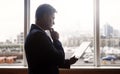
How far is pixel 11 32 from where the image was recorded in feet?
12.3

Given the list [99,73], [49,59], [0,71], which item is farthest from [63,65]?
[0,71]

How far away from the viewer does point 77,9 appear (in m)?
3.71

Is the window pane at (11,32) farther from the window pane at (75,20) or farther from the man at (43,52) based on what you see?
the man at (43,52)

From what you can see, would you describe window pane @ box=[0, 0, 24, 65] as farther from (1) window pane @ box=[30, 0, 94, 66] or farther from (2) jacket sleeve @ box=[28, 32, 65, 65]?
(2) jacket sleeve @ box=[28, 32, 65, 65]

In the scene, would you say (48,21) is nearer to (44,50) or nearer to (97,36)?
(44,50)

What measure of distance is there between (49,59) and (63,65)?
18 cm

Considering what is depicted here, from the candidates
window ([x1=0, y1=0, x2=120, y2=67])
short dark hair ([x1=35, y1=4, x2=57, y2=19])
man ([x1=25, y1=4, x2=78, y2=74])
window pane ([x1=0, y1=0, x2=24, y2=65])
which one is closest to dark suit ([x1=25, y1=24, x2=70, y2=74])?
man ([x1=25, y1=4, x2=78, y2=74])

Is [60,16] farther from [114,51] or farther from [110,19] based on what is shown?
[114,51]

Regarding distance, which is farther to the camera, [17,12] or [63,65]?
[17,12]

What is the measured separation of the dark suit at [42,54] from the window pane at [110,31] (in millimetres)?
2205

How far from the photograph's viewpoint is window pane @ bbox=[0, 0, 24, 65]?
372 cm

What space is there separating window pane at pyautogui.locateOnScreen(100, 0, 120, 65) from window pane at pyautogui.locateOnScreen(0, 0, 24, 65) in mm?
1418

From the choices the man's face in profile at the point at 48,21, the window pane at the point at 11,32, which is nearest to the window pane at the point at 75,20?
the window pane at the point at 11,32

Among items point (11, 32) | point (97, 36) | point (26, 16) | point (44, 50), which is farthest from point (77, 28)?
point (44, 50)
